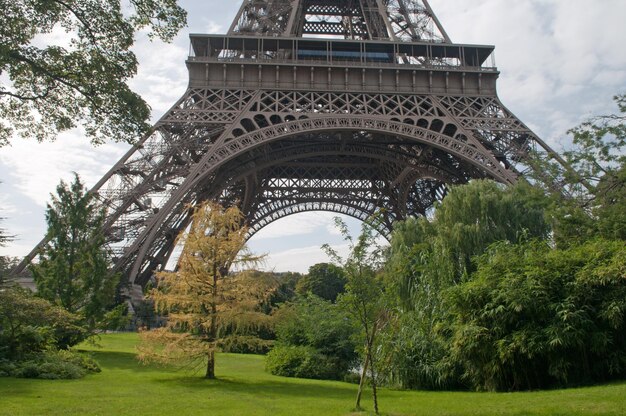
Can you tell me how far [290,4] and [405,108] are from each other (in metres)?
13.5

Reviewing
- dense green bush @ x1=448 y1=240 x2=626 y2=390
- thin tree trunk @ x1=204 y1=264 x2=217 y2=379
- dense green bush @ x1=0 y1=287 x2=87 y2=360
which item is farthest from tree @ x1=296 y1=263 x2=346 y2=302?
dense green bush @ x1=448 y1=240 x2=626 y2=390

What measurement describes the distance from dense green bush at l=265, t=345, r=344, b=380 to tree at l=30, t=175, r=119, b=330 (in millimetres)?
6922

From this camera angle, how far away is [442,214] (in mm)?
23625

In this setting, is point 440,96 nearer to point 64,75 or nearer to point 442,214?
point 442,214

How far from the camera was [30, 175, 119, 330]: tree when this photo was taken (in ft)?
66.8

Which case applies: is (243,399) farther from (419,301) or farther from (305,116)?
(305,116)

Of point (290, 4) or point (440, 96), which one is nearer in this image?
point (440, 96)

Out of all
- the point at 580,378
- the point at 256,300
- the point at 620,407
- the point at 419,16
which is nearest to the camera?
the point at 620,407

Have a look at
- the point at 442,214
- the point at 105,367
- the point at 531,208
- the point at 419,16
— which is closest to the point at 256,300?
the point at 105,367

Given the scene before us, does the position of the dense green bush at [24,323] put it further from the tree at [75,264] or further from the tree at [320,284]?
the tree at [320,284]

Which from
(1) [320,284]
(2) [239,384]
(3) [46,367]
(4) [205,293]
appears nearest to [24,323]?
(3) [46,367]

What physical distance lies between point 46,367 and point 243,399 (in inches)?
253

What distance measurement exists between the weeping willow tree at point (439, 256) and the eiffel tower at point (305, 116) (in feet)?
17.5

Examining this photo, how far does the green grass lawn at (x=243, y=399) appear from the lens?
10.1 meters
